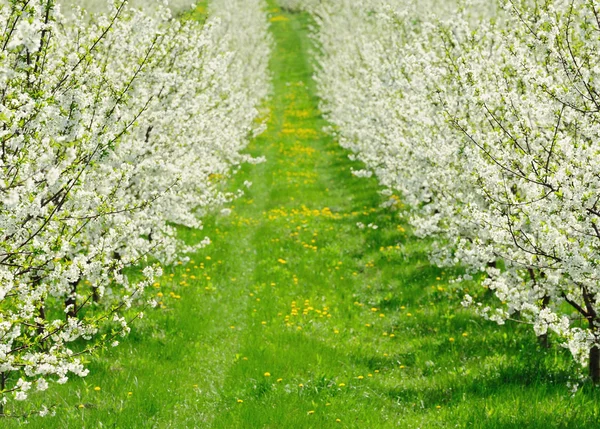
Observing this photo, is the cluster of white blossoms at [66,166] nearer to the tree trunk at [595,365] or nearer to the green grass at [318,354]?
the green grass at [318,354]

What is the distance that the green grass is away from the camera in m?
7.28

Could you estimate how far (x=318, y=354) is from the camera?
9469mm

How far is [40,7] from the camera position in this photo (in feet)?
17.2

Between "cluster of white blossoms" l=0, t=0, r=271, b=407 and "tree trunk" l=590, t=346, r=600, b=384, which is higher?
"cluster of white blossoms" l=0, t=0, r=271, b=407

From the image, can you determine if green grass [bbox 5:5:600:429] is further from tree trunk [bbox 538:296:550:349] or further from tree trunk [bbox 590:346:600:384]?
tree trunk [bbox 590:346:600:384]

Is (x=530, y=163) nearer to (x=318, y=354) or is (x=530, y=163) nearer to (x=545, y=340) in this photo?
(x=545, y=340)

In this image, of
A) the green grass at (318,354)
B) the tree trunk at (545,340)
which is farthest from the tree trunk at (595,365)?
the tree trunk at (545,340)

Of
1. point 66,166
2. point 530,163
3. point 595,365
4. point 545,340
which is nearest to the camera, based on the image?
point 66,166

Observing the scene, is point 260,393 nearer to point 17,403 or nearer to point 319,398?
point 319,398

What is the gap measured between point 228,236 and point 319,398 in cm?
938

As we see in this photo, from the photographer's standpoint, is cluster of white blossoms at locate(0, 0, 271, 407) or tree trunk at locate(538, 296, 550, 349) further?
tree trunk at locate(538, 296, 550, 349)

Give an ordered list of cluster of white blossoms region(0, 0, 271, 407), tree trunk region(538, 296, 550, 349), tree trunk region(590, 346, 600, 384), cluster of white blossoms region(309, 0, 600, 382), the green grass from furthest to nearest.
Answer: tree trunk region(538, 296, 550, 349)
tree trunk region(590, 346, 600, 384)
the green grass
cluster of white blossoms region(309, 0, 600, 382)
cluster of white blossoms region(0, 0, 271, 407)

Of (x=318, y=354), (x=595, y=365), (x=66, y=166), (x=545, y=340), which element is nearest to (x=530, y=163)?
(x=595, y=365)

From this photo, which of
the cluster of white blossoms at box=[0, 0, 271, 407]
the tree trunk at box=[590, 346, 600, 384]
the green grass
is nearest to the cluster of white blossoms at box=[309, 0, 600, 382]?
the tree trunk at box=[590, 346, 600, 384]
